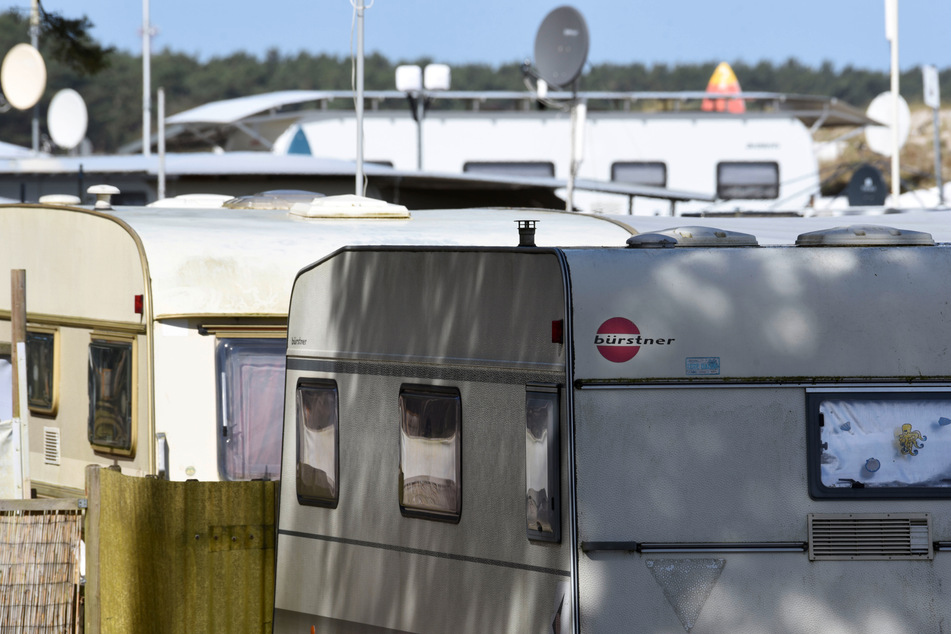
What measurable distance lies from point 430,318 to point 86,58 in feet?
38.9

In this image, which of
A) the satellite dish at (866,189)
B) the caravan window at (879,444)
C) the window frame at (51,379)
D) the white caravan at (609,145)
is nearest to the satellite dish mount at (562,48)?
the white caravan at (609,145)

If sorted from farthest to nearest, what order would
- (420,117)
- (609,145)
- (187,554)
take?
(609,145) → (420,117) → (187,554)

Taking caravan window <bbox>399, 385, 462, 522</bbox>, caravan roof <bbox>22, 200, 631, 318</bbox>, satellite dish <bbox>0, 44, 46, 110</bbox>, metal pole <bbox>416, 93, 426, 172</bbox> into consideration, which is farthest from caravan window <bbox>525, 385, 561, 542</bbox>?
metal pole <bbox>416, 93, 426, 172</bbox>

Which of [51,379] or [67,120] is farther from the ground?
[67,120]

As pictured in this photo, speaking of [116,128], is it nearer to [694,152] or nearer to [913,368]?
[694,152]

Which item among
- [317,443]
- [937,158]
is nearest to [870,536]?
[317,443]

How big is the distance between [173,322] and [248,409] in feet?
2.22

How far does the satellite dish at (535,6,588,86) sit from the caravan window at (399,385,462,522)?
37.7 ft

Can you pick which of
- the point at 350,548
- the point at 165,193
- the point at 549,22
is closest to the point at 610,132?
the point at 549,22

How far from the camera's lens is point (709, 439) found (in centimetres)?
529

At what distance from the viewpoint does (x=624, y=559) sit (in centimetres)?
522

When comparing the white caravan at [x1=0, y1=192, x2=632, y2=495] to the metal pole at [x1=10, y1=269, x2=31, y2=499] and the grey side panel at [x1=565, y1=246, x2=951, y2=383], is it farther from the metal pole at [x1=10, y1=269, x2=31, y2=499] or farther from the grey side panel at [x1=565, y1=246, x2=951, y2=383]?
the grey side panel at [x1=565, y1=246, x2=951, y2=383]

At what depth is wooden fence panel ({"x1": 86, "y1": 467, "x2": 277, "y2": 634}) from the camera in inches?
301

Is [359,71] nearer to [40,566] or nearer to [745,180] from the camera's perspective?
[40,566]
